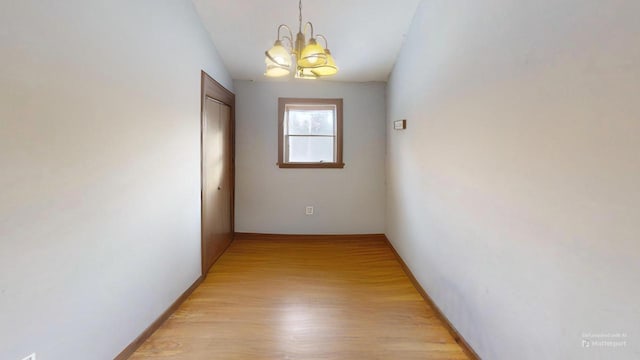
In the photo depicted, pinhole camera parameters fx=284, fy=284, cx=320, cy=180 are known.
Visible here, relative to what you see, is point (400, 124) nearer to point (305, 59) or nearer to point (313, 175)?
point (313, 175)

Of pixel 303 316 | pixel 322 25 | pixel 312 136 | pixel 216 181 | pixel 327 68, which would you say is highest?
pixel 322 25

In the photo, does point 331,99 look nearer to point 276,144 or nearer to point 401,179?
point 276,144

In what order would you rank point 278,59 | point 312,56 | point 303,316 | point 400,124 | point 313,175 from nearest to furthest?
point 312,56
point 278,59
point 303,316
point 400,124
point 313,175

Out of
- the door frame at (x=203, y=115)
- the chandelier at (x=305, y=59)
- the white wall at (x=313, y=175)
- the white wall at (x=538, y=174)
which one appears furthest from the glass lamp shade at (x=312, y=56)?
the white wall at (x=313, y=175)

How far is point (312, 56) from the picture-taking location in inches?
67.7

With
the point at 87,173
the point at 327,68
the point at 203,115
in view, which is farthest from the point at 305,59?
the point at 203,115

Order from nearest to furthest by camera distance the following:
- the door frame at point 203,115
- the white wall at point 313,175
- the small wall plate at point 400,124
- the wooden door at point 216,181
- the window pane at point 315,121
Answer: the door frame at point 203,115, the wooden door at point 216,181, the small wall plate at point 400,124, the white wall at point 313,175, the window pane at point 315,121

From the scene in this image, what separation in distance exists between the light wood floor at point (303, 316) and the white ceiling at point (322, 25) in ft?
8.11

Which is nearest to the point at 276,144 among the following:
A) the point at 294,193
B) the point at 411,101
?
the point at 294,193

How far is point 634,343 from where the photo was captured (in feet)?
2.78

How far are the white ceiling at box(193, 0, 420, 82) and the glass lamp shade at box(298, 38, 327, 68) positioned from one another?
122 centimetres

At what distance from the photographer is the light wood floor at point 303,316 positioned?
72.1 inches

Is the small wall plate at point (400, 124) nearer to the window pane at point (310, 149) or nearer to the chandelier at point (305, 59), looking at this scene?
the window pane at point (310, 149)

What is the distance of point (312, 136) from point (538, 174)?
325 cm
